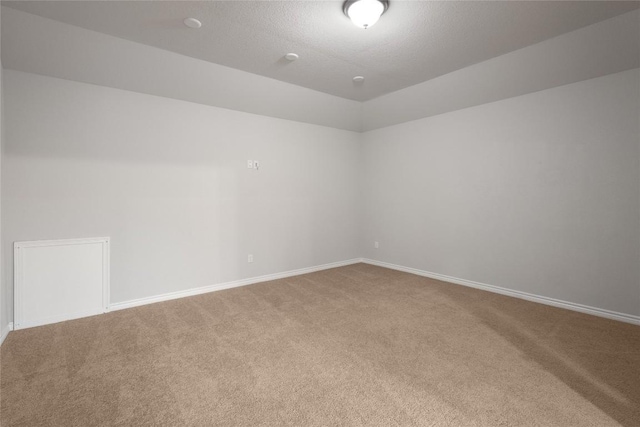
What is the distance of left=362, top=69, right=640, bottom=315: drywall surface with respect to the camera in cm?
311

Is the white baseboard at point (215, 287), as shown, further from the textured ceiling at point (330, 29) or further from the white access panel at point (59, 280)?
the textured ceiling at point (330, 29)

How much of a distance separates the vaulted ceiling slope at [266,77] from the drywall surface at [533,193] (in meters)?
0.28

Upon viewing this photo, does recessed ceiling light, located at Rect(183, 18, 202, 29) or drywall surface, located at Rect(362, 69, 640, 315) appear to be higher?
recessed ceiling light, located at Rect(183, 18, 202, 29)

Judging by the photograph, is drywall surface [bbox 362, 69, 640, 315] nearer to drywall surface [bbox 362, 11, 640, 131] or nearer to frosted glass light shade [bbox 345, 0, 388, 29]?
drywall surface [bbox 362, 11, 640, 131]

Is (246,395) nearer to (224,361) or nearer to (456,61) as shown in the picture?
(224,361)

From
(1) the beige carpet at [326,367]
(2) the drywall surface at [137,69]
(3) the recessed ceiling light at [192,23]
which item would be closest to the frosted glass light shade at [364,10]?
(3) the recessed ceiling light at [192,23]

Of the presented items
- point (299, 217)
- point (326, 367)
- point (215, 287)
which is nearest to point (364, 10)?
point (326, 367)

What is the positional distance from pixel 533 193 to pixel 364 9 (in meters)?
3.02

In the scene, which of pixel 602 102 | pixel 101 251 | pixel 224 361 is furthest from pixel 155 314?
pixel 602 102

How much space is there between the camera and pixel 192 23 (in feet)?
8.81

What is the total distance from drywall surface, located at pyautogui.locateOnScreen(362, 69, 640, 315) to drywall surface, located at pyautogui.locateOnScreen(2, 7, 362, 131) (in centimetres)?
199

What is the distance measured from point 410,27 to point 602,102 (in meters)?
2.29

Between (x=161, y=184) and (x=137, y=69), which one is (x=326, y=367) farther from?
(x=137, y=69)

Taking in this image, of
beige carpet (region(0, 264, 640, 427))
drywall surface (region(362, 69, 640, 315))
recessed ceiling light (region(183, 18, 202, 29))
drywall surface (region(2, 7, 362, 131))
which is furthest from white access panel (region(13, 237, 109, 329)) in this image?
drywall surface (region(362, 69, 640, 315))
